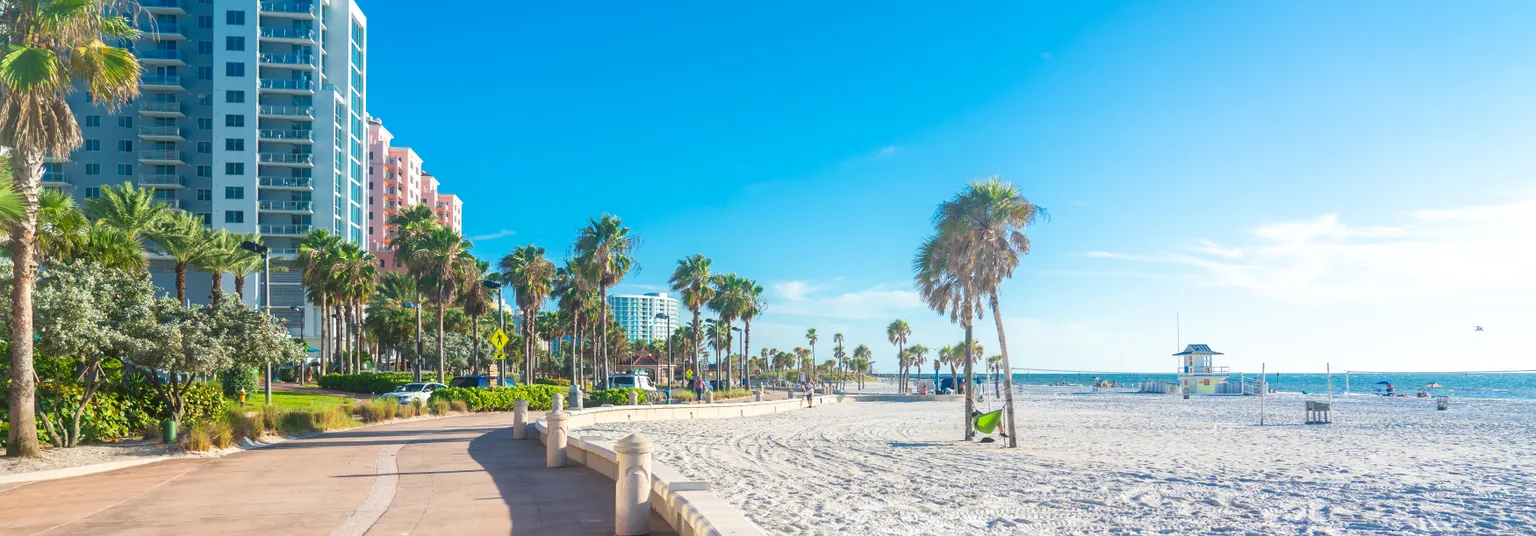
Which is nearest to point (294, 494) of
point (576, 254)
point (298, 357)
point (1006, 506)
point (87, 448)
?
point (87, 448)

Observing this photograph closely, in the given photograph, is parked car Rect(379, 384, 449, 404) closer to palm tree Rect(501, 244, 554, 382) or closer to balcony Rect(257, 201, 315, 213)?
palm tree Rect(501, 244, 554, 382)

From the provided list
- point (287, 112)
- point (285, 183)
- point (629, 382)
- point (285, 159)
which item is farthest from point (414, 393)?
point (287, 112)

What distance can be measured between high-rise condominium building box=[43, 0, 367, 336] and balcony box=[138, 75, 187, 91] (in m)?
0.09

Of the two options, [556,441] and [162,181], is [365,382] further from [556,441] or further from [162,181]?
[162,181]

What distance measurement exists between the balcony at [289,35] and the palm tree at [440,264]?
1781 inches

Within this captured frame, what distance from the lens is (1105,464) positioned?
19297 mm

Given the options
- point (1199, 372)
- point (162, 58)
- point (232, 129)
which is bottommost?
point (1199, 372)

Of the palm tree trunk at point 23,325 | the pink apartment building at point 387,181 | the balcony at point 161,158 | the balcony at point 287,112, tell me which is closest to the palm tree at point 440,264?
the palm tree trunk at point 23,325

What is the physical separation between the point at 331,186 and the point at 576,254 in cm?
4643

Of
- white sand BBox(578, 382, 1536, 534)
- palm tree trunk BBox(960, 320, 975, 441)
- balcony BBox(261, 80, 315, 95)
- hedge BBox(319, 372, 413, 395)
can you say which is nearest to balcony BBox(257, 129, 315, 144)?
balcony BBox(261, 80, 315, 95)

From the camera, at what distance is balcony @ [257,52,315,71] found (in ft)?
289

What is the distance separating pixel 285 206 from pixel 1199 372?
281ft

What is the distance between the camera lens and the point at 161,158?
8569 centimetres

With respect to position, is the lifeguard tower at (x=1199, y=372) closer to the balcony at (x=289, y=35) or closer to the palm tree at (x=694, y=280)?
the palm tree at (x=694, y=280)
